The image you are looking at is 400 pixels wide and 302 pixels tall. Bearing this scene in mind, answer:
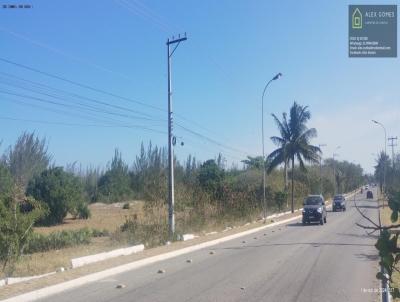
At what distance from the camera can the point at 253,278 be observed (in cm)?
1348

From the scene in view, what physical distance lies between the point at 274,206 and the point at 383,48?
150ft

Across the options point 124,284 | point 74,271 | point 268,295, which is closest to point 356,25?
point 268,295

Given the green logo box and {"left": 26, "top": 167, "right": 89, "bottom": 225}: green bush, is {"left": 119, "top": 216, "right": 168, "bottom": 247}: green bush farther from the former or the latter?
{"left": 26, "top": 167, "right": 89, "bottom": 225}: green bush

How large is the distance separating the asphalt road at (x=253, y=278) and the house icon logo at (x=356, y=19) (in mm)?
5258

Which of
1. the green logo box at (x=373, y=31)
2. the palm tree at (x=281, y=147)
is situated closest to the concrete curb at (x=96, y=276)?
the green logo box at (x=373, y=31)

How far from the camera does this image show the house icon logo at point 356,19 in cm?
→ 1100

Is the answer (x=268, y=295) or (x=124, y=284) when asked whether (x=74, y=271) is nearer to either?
(x=124, y=284)

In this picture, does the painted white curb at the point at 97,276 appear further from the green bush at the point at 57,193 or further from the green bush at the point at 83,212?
the green bush at the point at 83,212

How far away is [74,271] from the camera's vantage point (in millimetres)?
15281

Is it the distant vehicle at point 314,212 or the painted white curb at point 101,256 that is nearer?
the painted white curb at point 101,256

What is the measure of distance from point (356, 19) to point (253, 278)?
6410mm

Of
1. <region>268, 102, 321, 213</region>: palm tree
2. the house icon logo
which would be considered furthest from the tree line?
the house icon logo

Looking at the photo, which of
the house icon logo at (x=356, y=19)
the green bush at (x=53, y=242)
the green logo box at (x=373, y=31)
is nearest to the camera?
the green logo box at (x=373, y=31)

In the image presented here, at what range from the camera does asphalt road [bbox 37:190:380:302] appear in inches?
439
